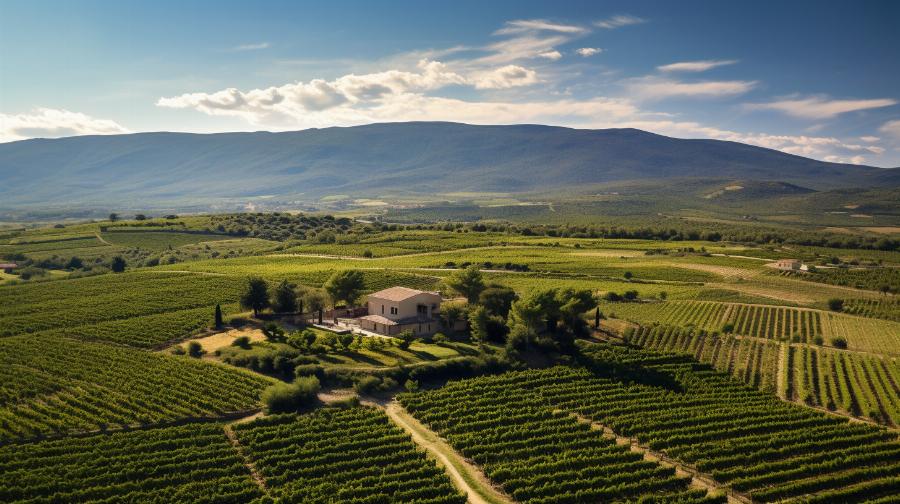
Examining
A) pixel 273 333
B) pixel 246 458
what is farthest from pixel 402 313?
pixel 246 458

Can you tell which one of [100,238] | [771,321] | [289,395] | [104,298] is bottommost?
[771,321]

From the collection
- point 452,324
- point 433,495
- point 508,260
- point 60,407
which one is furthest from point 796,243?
point 60,407

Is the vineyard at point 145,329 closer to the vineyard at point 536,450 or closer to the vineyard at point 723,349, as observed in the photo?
the vineyard at point 536,450

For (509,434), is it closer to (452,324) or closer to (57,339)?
(452,324)

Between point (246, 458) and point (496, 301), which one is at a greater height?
point (496, 301)

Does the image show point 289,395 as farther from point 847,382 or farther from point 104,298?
point 847,382

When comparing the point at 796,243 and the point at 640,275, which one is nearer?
the point at 640,275
